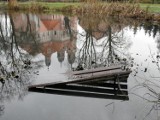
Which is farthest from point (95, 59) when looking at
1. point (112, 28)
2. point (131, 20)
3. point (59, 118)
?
point (131, 20)

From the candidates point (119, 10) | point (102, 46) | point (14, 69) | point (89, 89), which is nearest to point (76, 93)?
point (89, 89)

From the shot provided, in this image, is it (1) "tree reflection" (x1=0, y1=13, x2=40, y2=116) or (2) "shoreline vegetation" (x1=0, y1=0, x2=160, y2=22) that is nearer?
(1) "tree reflection" (x1=0, y1=13, x2=40, y2=116)

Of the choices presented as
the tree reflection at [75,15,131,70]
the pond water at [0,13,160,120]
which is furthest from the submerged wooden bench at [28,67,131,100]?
the tree reflection at [75,15,131,70]

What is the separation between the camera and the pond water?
1240cm

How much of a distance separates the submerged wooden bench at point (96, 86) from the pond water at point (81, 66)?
0.38 meters

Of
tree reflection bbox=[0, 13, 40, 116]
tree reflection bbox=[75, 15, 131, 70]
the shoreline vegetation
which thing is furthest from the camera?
the shoreline vegetation

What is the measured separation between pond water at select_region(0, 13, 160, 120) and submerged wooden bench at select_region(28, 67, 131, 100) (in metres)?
0.38

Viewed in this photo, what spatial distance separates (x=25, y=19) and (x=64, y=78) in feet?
101

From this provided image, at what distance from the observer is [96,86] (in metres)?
15.3

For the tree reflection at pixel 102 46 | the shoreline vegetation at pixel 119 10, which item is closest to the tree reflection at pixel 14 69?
the tree reflection at pixel 102 46

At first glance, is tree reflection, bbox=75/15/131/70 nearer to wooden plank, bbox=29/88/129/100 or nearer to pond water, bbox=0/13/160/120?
pond water, bbox=0/13/160/120

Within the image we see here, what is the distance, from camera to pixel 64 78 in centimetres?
1554

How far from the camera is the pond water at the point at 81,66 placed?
12.4m

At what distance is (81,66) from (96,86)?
3.70 metres
